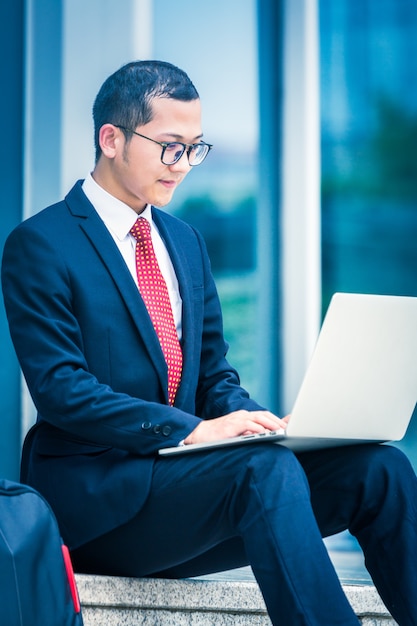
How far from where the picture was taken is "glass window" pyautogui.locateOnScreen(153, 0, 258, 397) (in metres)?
4.17

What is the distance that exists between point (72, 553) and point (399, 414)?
80cm

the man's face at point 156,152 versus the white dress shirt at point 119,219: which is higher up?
the man's face at point 156,152

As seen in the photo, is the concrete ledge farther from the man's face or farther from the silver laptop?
the man's face

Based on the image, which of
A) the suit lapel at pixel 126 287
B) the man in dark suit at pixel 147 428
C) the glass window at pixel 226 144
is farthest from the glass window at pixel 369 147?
the suit lapel at pixel 126 287

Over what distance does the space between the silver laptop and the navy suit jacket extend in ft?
0.38

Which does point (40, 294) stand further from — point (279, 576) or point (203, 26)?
point (203, 26)

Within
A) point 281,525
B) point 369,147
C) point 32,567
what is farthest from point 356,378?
point 369,147

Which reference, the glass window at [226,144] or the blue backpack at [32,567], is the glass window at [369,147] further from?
the blue backpack at [32,567]

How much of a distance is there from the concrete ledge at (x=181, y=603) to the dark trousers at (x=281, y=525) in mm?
37

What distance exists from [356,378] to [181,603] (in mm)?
729

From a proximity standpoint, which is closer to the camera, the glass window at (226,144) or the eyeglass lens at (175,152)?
the eyeglass lens at (175,152)

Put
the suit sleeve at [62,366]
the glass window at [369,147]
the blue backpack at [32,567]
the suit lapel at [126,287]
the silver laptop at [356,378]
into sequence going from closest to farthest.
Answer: the blue backpack at [32,567], the silver laptop at [356,378], the suit sleeve at [62,366], the suit lapel at [126,287], the glass window at [369,147]

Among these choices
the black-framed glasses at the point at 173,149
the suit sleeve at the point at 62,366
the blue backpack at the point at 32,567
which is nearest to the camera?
the blue backpack at the point at 32,567

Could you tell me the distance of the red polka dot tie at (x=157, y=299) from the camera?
267cm
